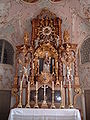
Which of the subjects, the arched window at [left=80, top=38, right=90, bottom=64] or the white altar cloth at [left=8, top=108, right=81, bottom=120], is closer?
the white altar cloth at [left=8, top=108, right=81, bottom=120]

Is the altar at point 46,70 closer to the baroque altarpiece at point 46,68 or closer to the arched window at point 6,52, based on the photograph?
the baroque altarpiece at point 46,68

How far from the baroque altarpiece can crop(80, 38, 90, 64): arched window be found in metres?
0.94

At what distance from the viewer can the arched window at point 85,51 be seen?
842cm

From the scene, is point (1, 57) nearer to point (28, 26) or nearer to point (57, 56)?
point (28, 26)

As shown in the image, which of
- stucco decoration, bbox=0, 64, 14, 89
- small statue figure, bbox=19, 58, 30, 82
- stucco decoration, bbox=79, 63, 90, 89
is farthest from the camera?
stucco decoration, bbox=0, 64, 14, 89

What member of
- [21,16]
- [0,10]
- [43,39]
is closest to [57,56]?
[43,39]

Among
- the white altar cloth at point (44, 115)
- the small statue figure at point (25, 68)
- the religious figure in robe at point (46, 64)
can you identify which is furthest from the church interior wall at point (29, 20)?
the white altar cloth at point (44, 115)

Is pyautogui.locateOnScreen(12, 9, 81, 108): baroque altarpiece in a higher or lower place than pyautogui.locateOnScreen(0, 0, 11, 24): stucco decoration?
lower

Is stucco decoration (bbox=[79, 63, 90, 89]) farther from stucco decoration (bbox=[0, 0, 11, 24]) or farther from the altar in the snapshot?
stucco decoration (bbox=[0, 0, 11, 24])

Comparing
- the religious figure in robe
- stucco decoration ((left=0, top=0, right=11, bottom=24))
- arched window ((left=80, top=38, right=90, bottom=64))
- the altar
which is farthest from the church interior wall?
the religious figure in robe

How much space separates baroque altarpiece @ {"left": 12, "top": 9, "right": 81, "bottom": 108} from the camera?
6.77 meters

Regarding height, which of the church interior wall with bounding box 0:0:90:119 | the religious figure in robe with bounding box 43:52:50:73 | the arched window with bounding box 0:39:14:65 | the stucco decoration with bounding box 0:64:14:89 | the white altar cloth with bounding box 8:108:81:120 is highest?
the church interior wall with bounding box 0:0:90:119

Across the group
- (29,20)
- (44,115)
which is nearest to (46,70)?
(44,115)

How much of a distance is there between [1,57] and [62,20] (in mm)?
3548
